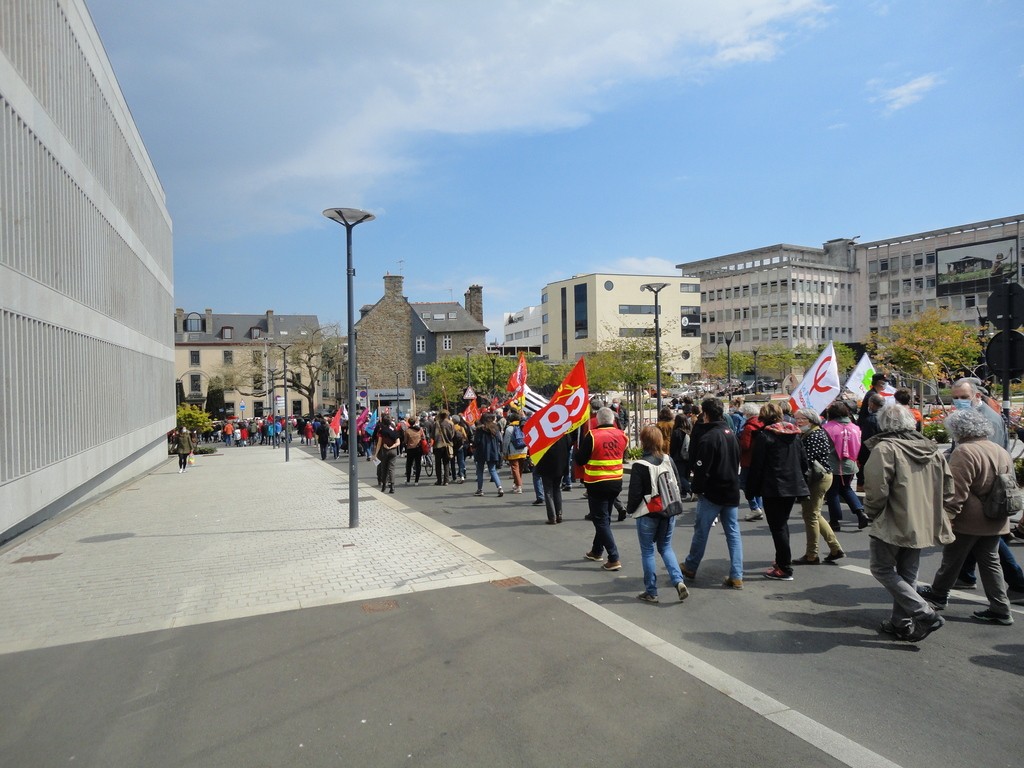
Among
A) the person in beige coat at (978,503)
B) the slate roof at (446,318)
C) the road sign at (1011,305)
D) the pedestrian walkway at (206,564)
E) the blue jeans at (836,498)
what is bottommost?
the pedestrian walkway at (206,564)

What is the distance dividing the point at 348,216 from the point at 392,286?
57155 millimetres

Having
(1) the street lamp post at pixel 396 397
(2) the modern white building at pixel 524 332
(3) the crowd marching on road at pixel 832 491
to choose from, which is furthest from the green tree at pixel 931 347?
(2) the modern white building at pixel 524 332

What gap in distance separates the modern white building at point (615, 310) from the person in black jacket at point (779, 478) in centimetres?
8213

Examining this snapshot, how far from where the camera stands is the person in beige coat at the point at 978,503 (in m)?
5.66

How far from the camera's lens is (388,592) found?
726cm

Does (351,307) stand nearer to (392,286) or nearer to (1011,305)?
(1011,305)

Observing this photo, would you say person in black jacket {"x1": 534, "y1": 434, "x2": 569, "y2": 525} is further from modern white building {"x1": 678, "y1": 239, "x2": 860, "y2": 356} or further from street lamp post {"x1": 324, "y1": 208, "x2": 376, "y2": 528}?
modern white building {"x1": 678, "y1": 239, "x2": 860, "y2": 356}

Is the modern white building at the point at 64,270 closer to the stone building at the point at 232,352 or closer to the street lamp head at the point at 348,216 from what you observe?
the street lamp head at the point at 348,216

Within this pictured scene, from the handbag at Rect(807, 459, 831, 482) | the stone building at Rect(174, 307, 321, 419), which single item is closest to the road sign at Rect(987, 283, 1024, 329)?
the handbag at Rect(807, 459, 831, 482)

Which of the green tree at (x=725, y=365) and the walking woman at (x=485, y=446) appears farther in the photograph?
the green tree at (x=725, y=365)

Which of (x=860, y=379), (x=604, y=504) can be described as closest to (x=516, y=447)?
Result: (x=860, y=379)

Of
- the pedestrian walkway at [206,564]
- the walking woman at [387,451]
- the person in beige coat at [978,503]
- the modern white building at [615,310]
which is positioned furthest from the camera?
the modern white building at [615,310]

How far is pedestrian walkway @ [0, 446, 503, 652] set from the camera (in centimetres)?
687

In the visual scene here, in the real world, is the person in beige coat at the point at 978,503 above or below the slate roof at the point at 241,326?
below
